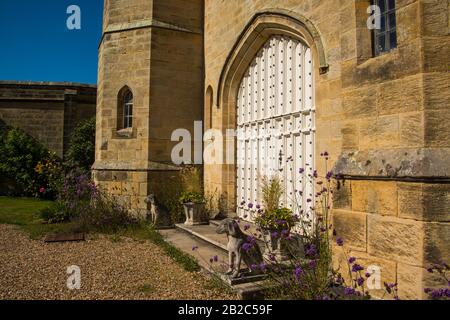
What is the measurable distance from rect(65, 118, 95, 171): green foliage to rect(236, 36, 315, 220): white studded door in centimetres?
789

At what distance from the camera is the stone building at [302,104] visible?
101 inches

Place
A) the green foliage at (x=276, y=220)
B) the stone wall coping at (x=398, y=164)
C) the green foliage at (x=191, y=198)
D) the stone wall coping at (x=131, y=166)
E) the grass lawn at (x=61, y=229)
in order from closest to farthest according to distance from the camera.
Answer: the stone wall coping at (x=398, y=164) → the green foliage at (x=276, y=220) → the grass lawn at (x=61, y=229) → the green foliage at (x=191, y=198) → the stone wall coping at (x=131, y=166)

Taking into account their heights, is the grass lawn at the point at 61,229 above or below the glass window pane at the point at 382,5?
below

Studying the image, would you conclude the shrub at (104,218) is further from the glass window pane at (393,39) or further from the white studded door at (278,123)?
the glass window pane at (393,39)

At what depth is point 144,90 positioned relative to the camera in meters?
7.82

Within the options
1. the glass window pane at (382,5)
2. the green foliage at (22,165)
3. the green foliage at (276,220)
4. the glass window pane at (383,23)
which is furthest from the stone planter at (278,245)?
the green foliage at (22,165)

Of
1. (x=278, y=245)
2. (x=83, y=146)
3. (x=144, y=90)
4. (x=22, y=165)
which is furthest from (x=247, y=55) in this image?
(x=22, y=165)

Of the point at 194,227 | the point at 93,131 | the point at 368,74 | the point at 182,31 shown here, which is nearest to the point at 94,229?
the point at 194,227

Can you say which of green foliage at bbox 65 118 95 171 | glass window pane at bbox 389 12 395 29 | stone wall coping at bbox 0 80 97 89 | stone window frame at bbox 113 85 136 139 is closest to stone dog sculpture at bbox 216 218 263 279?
glass window pane at bbox 389 12 395 29

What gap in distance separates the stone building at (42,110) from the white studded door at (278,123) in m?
9.54

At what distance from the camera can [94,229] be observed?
22.9 feet

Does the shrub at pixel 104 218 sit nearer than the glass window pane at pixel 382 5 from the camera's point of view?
No

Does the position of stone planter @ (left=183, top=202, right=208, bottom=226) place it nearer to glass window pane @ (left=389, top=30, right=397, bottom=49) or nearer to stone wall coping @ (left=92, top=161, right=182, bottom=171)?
stone wall coping @ (left=92, top=161, right=182, bottom=171)
